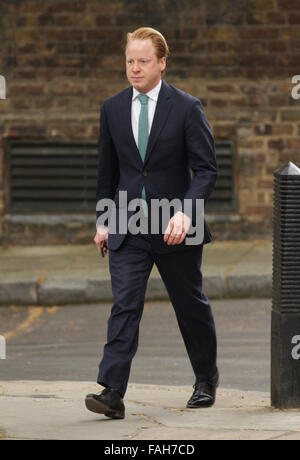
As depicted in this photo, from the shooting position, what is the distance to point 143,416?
254 inches

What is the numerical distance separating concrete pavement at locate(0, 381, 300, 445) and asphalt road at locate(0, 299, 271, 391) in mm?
840

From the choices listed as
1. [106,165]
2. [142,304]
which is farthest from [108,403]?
[106,165]

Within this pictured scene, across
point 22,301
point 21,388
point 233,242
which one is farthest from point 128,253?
point 233,242

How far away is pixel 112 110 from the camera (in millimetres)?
6656

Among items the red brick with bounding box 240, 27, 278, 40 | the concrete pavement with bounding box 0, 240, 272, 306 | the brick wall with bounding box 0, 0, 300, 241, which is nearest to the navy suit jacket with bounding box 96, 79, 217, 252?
the concrete pavement with bounding box 0, 240, 272, 306

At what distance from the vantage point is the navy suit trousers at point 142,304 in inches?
253

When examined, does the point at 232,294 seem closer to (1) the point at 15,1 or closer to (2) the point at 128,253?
(1) the point at 15,1

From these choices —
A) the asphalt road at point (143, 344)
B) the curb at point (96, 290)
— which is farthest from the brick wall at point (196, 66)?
the asphalt road at point (143, 344)

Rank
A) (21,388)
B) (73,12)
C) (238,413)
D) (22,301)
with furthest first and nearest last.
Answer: (73,12) → (22,301) → (21,388) → (238,413)

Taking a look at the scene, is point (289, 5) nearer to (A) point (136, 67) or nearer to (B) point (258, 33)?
(B) point (258, 33)

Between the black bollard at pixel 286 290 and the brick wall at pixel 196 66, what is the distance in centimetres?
781

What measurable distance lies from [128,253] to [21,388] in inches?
54.3

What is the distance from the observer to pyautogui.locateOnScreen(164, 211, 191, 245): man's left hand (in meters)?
6.27

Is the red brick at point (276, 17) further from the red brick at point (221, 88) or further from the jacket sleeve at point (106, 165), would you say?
the jacket sleeve at point (106, 165)
